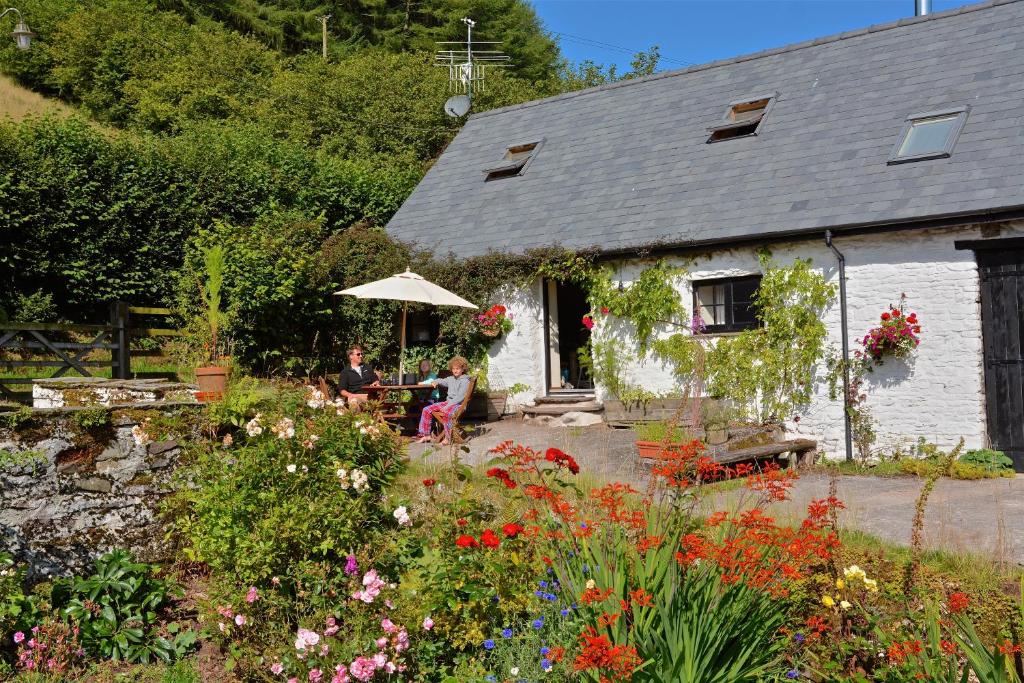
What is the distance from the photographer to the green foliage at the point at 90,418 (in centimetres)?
591

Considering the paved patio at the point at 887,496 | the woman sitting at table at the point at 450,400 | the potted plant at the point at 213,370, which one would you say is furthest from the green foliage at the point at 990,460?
the potted plant at the point at 213,370

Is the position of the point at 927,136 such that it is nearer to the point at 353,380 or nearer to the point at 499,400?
the point at 499,400

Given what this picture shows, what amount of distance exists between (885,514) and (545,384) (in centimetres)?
733

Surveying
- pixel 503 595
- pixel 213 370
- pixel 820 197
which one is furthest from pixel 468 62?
pixel 503 595

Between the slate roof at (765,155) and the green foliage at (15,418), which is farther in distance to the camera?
the slate roof at (765,155)

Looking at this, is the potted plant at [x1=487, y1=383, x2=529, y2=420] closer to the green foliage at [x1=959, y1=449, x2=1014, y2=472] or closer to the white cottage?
the white cottage

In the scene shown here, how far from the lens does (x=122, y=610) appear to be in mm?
5094

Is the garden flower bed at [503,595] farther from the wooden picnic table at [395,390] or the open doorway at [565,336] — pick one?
the open doorway at [565,336]

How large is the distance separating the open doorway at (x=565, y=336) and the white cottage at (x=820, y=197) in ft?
0.14

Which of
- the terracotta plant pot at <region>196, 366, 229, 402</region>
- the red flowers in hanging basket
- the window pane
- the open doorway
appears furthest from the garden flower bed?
the open doorway

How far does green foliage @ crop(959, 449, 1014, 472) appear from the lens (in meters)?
9.69

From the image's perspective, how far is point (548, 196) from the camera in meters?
14.8

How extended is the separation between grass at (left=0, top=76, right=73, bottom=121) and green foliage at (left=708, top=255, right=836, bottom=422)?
973 inches

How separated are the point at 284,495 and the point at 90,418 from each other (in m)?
1.78
